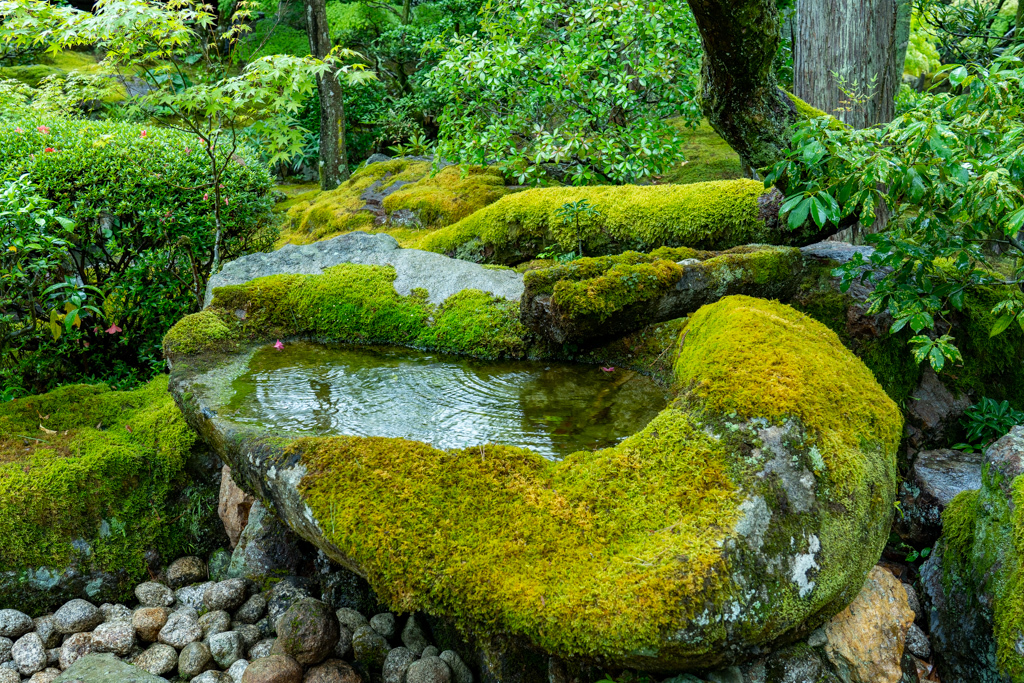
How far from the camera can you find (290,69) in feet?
19.2

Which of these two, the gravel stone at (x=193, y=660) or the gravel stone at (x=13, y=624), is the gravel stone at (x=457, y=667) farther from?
the gravel stone at (x=13, y=624)

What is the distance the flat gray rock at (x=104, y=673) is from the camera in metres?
2.99

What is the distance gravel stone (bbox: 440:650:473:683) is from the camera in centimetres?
291

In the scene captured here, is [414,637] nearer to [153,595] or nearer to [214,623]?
[214,623]

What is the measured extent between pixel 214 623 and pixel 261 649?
0.33 meters

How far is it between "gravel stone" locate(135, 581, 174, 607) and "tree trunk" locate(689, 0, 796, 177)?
15.0 feet

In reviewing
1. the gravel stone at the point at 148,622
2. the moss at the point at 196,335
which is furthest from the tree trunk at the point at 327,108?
the gravel stone at the point at 148,622

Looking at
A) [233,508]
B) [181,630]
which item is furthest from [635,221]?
[181,630]

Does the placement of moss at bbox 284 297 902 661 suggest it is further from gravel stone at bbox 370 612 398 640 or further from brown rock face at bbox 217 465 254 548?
brown rock face at bbox 217 465 254 548

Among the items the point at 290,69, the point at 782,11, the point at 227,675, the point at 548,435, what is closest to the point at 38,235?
the point at 290,69

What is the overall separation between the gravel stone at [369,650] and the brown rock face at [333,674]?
0.21ft

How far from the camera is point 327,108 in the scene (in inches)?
426

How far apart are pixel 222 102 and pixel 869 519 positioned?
18.2 feet

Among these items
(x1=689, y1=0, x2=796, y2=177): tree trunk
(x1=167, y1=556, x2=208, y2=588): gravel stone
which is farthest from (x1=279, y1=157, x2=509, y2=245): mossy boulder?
(x1=167, y1=556, x2=208, y2=588): gravel stone
